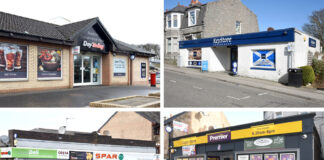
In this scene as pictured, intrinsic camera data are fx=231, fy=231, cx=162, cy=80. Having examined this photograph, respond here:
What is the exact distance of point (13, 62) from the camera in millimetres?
10484

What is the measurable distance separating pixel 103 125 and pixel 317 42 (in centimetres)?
2082

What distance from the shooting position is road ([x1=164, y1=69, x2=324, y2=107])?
9.14 m

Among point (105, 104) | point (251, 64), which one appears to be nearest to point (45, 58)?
point (105, 104)

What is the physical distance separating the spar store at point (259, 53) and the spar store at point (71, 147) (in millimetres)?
8481

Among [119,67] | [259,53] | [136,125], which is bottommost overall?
[136,125]

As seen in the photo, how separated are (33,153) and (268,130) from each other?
32.1 ft

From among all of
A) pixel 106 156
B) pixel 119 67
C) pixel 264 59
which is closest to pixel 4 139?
pixel 106 156

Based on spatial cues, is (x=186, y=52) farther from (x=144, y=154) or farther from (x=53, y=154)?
(x=53, y=154)

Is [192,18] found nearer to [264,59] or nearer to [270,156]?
[264,59]

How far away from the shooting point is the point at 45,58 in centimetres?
1203

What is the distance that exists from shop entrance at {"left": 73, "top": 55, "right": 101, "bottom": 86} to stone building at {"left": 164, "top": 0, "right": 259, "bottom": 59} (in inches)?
420

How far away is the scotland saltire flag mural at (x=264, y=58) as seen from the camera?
15250 millimetres

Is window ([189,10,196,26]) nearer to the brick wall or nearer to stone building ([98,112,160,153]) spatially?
stone building ([98,112,160,153])

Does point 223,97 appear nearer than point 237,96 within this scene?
Yes
